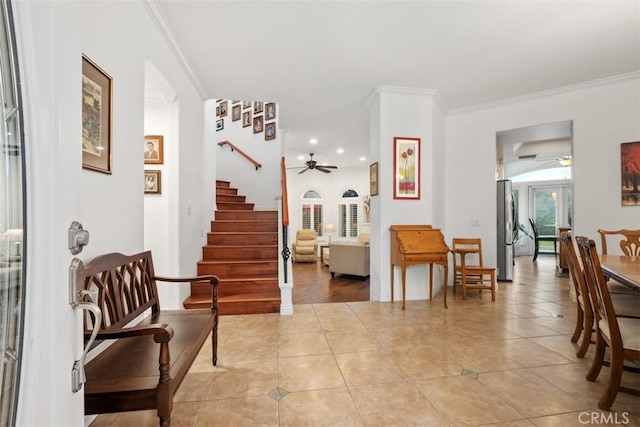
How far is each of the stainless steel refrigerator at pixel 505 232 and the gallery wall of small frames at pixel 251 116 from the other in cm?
466

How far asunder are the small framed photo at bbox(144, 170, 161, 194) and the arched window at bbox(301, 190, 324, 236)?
7.63m

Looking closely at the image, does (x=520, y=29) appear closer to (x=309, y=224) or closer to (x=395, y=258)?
(x=395, y=258)

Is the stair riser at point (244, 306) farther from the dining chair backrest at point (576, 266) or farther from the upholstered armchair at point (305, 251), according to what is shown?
the upholstered armchair at point (305, 251)

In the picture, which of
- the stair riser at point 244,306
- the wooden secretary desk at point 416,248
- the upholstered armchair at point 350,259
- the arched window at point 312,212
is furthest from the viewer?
the arched window at point 312,212

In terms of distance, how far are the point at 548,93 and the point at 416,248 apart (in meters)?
3.02

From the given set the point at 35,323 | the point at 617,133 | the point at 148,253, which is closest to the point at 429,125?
the point at 617,133

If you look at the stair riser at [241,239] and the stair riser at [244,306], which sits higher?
the stair riser at [241,239]

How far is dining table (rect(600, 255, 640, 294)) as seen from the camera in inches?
66.3

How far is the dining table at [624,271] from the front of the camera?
5.52 ft

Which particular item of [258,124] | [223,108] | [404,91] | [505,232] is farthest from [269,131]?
[505,232]

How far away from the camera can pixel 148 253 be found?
2.21m

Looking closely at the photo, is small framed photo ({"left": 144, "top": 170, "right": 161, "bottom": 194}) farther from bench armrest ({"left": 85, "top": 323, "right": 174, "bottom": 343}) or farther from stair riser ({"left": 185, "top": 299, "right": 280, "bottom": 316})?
bench armrest ({"left": 85, "top": 323, "right": 174, "bottom": 343})

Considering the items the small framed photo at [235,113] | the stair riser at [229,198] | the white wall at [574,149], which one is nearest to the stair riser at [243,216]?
the stair riser at [229,198]

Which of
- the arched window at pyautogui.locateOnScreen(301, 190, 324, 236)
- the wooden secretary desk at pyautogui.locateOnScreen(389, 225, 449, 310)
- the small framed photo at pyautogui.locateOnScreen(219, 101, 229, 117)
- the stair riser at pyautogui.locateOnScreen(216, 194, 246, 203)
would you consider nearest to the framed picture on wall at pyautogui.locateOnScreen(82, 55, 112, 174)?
the wooden secretary desk at pyautogui.locateOnScreen(389, 225, 449, 310)
